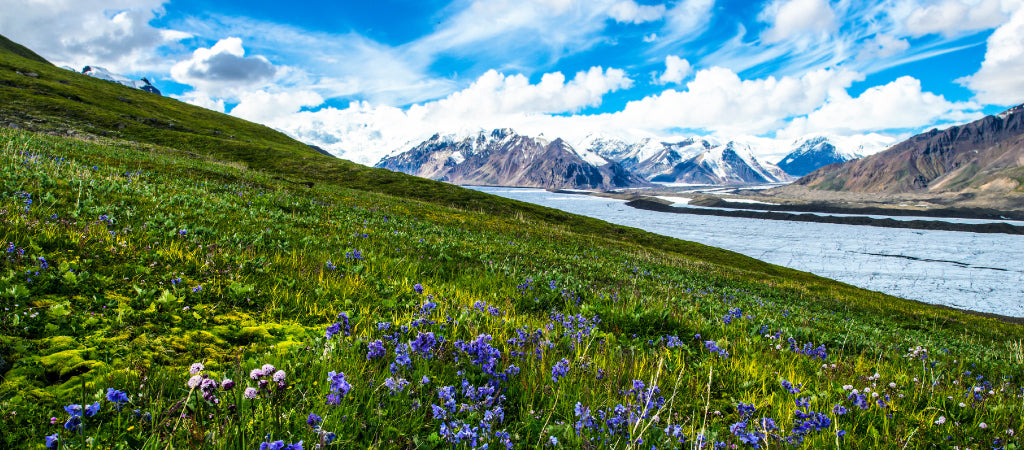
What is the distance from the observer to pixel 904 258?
2854 inches

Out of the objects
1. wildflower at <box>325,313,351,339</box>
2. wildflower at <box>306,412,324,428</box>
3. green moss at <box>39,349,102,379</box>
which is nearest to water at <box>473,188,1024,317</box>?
wildflower at <box>325,313,351,339</box>

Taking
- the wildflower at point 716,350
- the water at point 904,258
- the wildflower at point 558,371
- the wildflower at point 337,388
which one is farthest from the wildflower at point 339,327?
the water at point 904,258

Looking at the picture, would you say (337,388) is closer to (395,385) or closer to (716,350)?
(395,385)

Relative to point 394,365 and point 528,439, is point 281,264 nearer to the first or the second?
point 394,365

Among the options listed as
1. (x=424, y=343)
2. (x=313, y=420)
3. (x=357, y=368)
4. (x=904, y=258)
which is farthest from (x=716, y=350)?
(x=904, y=258)

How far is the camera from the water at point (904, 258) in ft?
158

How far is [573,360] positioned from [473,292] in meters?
2.85

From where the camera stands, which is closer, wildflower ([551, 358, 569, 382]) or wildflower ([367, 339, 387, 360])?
wildflower ([367, 339, 387, 360])

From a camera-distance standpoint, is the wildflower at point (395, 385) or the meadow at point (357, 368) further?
the wildflower at point (395, 385)

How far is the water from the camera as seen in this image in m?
48.1

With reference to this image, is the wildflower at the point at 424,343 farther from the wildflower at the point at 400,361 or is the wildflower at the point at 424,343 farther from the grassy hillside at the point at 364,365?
the wildflower at the point at 400,361

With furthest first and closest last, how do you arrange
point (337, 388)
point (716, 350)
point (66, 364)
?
1. point (716, 350)
2. point (66, 364)
3. point (337, 388)

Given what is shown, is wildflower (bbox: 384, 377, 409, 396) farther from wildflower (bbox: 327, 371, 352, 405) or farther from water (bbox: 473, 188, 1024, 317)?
water (bbox: 473, 188, 1024, 317)

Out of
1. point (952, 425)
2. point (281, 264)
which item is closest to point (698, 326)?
point (952, 425)
